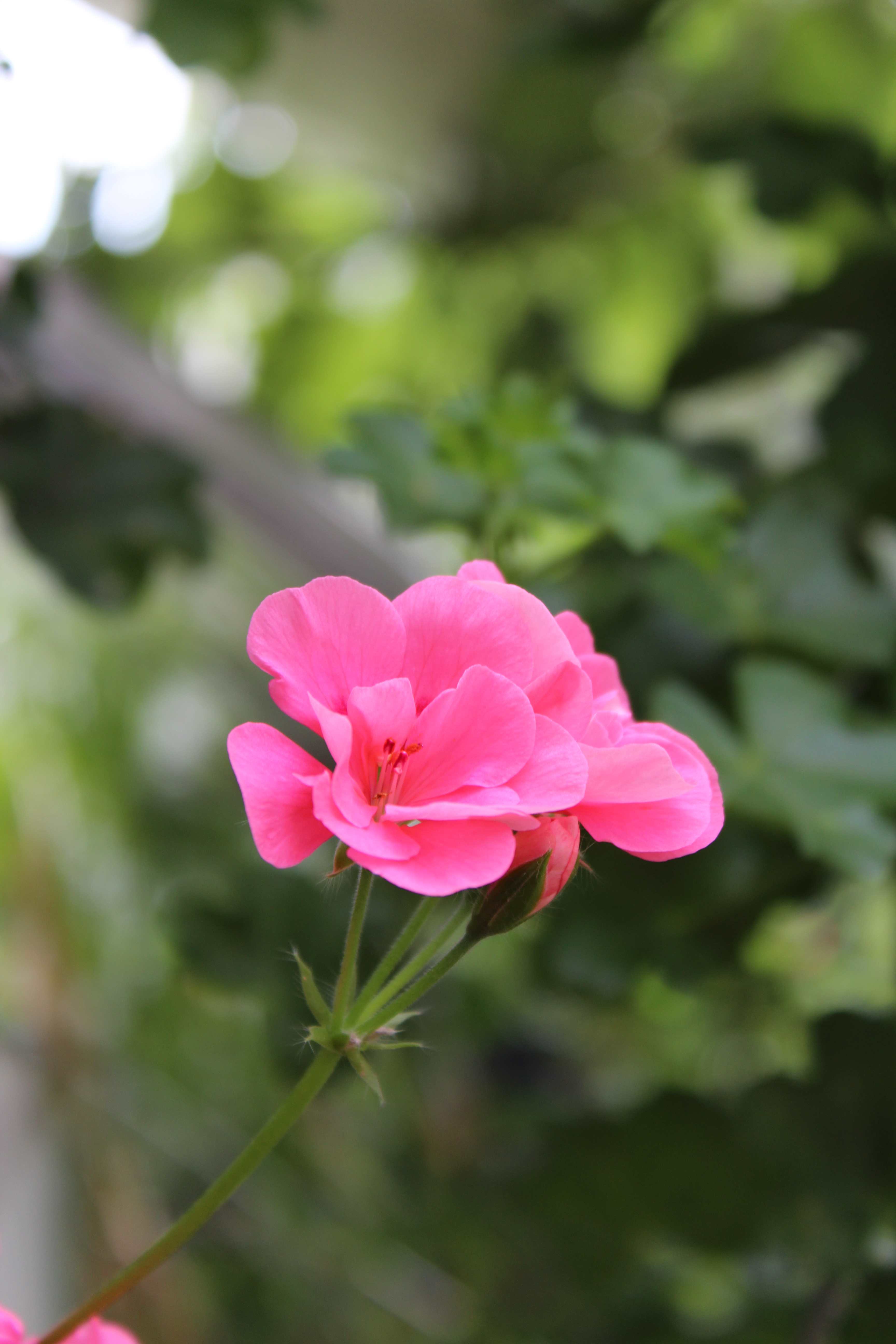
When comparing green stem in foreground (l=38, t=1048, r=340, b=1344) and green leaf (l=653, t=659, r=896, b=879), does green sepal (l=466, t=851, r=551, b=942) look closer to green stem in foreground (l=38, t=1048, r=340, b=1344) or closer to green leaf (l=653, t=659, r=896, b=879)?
green stem in foreground (l=38, t=1048, r=340, b=1344)

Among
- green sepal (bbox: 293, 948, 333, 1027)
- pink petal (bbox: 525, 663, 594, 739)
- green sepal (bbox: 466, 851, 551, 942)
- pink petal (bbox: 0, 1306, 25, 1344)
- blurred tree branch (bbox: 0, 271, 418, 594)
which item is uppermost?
blurred tree branch (bbox: 0, 271, 418, 594)

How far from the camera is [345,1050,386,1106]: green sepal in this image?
0.68 feet

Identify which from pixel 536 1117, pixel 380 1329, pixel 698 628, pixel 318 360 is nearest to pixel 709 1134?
pixel 536 1117

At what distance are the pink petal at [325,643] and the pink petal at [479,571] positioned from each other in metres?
0.03

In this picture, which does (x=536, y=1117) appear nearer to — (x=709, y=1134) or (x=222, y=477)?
(x=709, y=1134)

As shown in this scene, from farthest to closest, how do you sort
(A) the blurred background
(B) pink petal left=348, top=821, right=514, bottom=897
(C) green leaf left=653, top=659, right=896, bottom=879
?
(A) the blurred background, (C) green leaf left=653, top=659, right=896, bottom=879, (B) pink petal left=348, top=821, right=514, bottom=897

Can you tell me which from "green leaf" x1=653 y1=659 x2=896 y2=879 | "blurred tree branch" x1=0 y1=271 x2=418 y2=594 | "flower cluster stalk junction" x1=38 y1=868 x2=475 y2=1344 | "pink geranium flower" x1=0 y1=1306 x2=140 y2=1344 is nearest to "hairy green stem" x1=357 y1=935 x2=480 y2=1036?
"flower cluster stalk junction" x1=38 y1=868 x2=475 y2=1344

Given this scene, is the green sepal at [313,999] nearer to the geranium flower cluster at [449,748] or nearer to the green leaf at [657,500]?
the geranium flower cluster at [449,748]

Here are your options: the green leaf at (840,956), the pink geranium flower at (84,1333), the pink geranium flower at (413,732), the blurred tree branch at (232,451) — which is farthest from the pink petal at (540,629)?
the green leaf at (840,956)

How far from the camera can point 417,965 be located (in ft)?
0.74

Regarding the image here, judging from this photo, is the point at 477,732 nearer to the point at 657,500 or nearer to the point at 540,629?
the point at 540,629

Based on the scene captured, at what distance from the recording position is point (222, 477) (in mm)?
927

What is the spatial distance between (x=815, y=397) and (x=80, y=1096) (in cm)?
115

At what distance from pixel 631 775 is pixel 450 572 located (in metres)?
0.73
